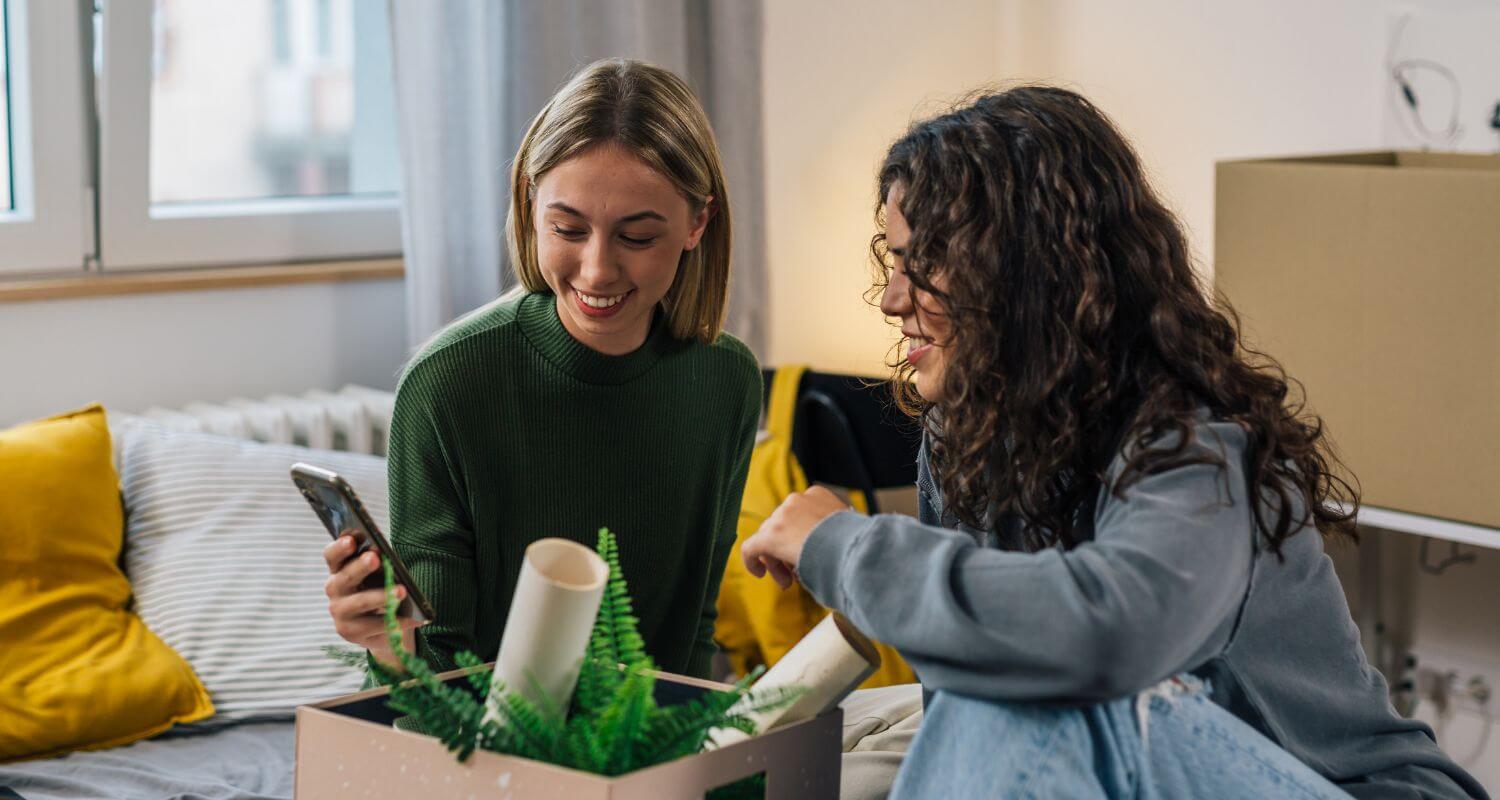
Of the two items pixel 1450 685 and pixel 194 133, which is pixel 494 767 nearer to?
pixel 194 133

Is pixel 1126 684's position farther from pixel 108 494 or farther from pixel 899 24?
pixel 899 24

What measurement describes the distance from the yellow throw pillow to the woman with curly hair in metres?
1.11

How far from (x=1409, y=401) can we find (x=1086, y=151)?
42.5 inches

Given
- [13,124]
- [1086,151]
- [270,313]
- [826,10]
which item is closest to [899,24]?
[826,10]

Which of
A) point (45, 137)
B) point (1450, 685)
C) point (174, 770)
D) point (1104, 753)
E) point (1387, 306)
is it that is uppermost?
point (45, 137)

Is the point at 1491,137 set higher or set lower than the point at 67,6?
lower

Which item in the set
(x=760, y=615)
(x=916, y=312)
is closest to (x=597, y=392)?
(x=916, y=312)

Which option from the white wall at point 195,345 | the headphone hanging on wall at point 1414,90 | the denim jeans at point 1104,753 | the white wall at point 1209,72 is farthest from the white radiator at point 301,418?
the headphone hanging on wall at point 1414,90

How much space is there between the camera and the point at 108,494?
194 cm

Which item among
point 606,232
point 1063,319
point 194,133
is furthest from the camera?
point 194,133

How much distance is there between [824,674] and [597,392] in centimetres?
53

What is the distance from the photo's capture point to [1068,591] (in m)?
0.89

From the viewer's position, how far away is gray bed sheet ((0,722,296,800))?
1.66 metres

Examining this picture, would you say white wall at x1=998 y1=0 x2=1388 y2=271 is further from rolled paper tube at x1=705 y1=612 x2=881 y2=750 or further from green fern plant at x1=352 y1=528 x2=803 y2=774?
green fern plant at x1=352 y1=528 x2=803 y2=774
